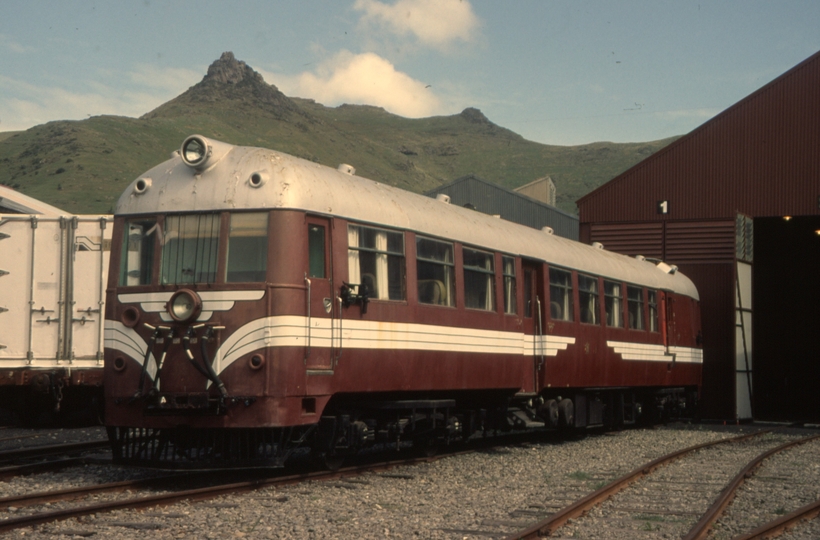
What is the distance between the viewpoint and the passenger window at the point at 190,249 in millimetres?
9875

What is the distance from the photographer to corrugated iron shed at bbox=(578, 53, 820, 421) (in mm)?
23953

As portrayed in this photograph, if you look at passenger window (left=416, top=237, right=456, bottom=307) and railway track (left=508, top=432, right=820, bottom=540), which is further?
passenger window (left=416, top=237, right=456, bottom=307)

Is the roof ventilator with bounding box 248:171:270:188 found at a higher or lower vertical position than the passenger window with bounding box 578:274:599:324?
higher

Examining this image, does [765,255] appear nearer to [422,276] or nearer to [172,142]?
[422,276]

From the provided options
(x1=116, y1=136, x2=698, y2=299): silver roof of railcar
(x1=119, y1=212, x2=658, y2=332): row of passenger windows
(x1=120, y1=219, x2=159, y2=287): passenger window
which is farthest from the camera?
(x1=120, y1=219, x2=159, y2=287): passenger window

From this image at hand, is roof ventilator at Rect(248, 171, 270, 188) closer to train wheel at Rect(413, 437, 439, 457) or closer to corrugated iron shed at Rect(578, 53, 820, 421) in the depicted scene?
train wheel at Rect(413, 437, 439, 457)

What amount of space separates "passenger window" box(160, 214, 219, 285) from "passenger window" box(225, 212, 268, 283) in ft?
0.57

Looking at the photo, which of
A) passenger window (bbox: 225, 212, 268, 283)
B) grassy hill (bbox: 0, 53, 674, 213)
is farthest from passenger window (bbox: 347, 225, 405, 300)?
grassy hill (bbox: 0, 53, 674, 213)

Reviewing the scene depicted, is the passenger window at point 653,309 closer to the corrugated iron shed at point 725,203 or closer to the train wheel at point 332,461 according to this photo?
the corrugated iron shed at point 725,203

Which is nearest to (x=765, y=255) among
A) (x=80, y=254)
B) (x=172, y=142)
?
(x=80, y=254)

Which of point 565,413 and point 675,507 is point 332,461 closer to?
point 675,507

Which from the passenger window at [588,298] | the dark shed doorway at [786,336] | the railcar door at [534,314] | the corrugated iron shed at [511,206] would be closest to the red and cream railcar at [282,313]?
the railcar door at [534,314]

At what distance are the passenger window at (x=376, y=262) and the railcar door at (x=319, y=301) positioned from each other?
1.24ft

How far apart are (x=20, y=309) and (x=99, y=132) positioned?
9567 cm
